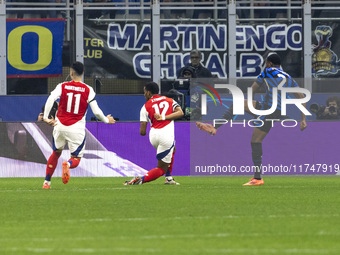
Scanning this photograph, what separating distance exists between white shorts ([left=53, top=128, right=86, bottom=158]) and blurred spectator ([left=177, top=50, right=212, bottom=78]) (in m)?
8.41

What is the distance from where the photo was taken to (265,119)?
16500 mm

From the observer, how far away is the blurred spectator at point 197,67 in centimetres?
2297

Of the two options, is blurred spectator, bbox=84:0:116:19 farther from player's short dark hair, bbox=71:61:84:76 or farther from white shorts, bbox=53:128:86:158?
white shorts, bbox=53:128:86:158

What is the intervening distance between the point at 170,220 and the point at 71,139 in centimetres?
549

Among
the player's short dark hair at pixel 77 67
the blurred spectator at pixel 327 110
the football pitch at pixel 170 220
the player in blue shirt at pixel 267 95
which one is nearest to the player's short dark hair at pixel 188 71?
the blurred spectator at pixel 327 110

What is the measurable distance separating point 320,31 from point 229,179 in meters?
7.55

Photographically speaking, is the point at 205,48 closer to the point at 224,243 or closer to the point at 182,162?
the point at 182,162

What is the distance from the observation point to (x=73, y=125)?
574 inches

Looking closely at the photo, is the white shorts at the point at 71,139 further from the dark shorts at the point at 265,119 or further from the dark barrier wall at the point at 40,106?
the dark barrier wall at the point at 40,106

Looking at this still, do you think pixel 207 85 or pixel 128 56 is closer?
pixel 207 85

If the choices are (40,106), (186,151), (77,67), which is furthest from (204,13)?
(77,67)

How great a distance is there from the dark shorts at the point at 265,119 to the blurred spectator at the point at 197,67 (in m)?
4.50

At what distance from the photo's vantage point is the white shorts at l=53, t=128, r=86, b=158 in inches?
573

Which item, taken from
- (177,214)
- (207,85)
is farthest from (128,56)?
(177,214)
